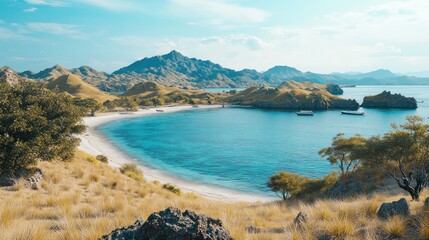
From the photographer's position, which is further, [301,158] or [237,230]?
[301,158]

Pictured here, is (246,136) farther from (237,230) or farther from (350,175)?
(237,230)

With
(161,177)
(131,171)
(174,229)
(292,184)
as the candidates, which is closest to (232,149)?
(161,177)

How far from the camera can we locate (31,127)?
24328 mm

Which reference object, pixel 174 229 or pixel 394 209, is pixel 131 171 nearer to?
pixel 394 209

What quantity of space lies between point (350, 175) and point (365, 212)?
29.2 meters

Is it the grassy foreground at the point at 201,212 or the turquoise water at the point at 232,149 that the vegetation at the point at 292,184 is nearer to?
the turquoise water at the point at 232,149

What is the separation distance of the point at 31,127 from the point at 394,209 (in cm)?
2633

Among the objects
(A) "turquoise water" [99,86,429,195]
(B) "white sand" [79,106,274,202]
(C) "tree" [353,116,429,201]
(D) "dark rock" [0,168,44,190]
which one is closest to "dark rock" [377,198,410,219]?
(C) "tree" [353,116,429,201]

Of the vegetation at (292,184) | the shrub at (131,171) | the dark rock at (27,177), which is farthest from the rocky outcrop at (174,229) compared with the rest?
the vegetation at (292,184)

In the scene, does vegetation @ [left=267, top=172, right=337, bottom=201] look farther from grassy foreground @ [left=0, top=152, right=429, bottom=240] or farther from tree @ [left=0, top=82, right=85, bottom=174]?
tree @ [left=0, top=82, right=85, bottom=174]

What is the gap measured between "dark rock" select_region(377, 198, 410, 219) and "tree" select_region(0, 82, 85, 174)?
2382cm

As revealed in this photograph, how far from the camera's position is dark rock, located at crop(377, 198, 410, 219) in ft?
35.5

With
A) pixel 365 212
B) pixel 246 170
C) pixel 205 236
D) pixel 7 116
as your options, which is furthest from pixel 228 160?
pixel 205 236

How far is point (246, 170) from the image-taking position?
71375 millimetres
